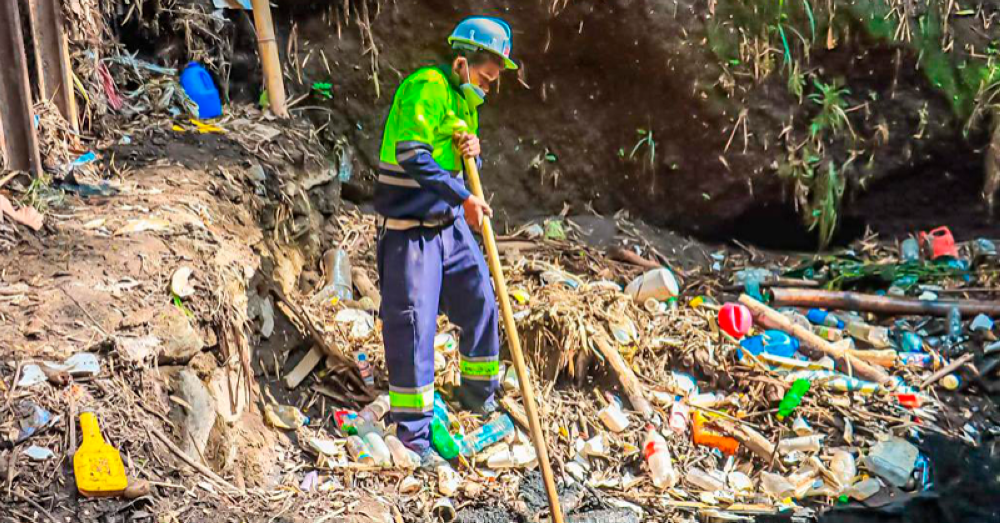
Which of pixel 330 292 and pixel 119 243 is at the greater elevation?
pixel 119 243

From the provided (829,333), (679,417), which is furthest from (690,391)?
(829,333)

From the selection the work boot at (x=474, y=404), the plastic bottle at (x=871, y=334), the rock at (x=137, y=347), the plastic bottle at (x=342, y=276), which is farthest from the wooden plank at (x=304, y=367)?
the plastic bottle at (x=871, y=334)

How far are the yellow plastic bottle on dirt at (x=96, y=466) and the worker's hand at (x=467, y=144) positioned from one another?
190 cm

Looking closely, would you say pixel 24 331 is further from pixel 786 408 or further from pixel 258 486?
pixel 786 408

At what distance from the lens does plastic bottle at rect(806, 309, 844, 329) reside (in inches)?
249

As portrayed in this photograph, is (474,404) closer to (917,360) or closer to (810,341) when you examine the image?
(810,341)

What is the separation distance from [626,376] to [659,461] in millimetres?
625

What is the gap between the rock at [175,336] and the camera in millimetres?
3975

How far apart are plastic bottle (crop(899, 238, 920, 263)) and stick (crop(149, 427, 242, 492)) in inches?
208

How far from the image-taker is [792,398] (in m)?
5.35

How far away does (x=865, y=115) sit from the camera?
7.20 m

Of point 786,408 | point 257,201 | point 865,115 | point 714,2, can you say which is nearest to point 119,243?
point 257,201

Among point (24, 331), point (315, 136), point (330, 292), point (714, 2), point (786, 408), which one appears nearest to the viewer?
point (24, 331)

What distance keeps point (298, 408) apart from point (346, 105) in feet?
9.29
